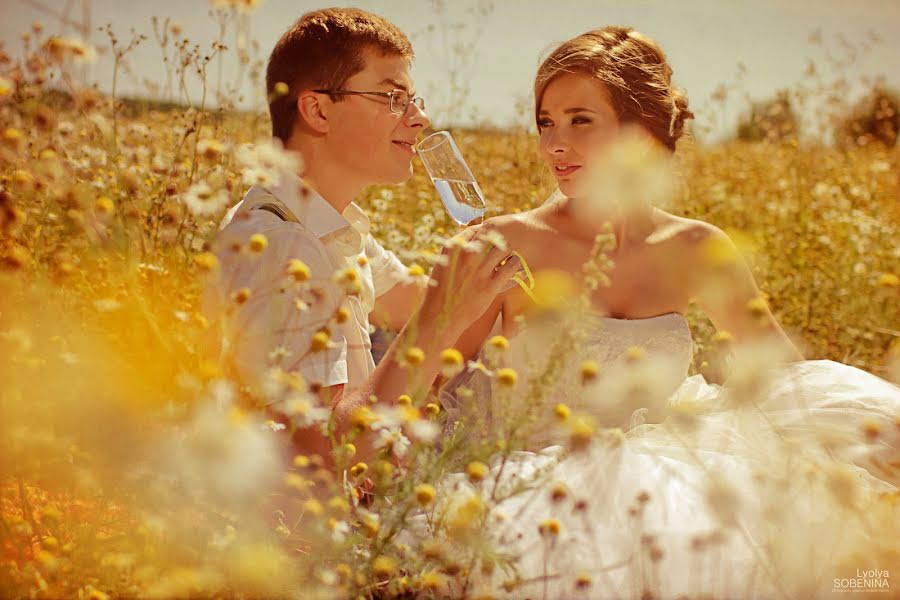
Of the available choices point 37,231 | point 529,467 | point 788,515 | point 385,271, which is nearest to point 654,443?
point 529,467

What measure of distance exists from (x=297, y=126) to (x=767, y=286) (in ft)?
7.83

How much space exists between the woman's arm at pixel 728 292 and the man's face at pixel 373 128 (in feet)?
3.47

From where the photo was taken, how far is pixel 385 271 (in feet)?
9.70

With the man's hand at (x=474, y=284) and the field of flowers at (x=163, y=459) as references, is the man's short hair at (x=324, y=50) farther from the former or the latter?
the man's hand at (x=474, y=284)

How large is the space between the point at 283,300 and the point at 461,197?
2.46ft

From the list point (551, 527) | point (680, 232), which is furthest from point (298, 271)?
point (680, 232)

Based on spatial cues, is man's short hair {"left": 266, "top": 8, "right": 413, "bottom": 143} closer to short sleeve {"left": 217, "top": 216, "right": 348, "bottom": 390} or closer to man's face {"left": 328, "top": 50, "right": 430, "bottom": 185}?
man's face {"left": 328, "top": 50, "right": 430, "bottom": 185}

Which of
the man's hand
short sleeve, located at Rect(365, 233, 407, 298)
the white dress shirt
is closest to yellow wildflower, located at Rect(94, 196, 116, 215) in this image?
the white dress shirt

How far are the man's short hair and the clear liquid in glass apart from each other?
469 mm

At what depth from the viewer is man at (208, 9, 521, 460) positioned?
74.7 inches

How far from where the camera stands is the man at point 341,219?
190 centimetres

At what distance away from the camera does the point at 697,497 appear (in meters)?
1.79

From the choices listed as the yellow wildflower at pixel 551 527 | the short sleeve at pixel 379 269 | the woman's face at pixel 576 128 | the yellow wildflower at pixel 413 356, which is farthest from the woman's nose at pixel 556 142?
the yellow wildflower at pixel 551 527

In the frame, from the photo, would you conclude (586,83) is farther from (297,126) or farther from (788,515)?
(788,515)
